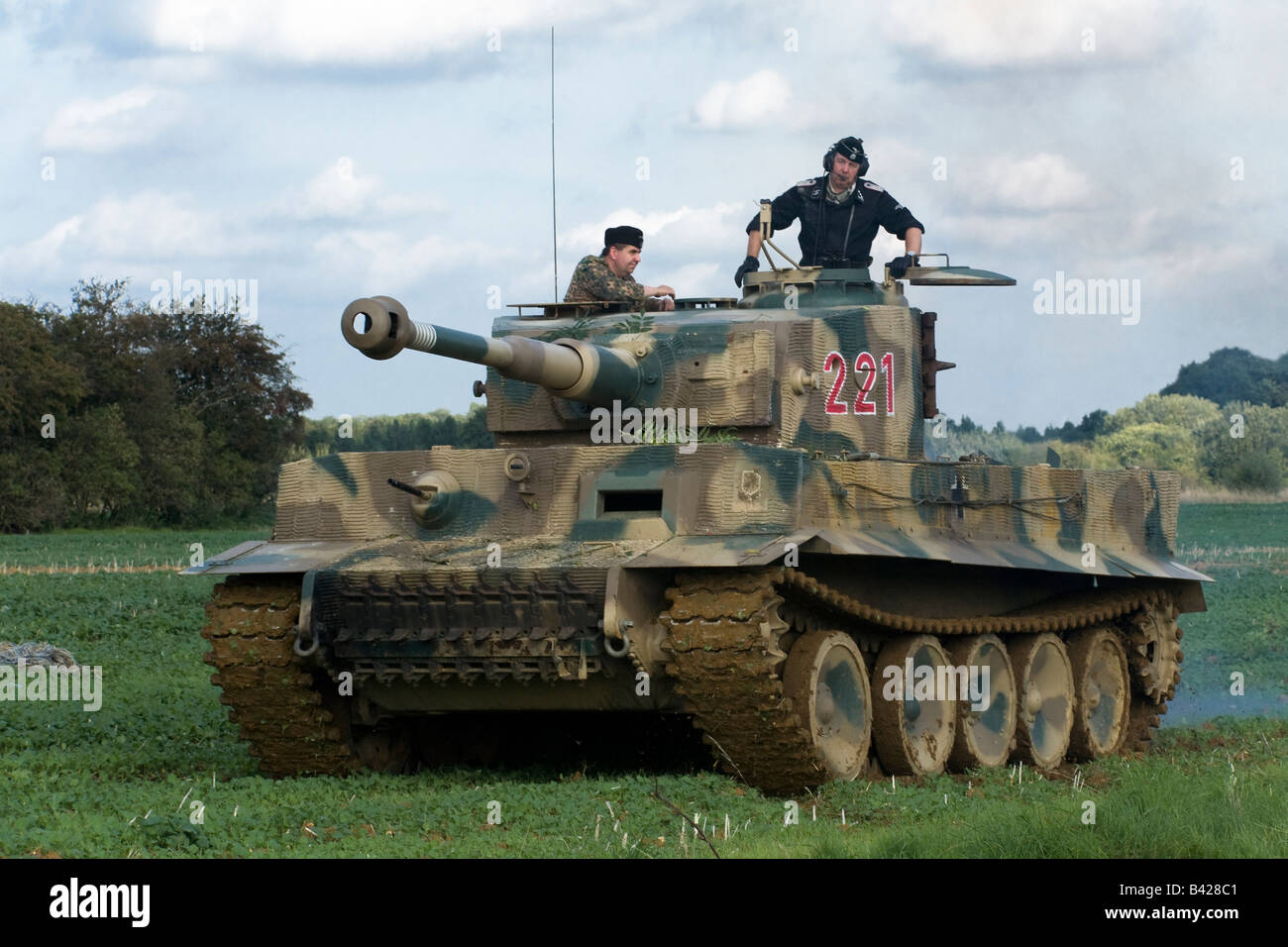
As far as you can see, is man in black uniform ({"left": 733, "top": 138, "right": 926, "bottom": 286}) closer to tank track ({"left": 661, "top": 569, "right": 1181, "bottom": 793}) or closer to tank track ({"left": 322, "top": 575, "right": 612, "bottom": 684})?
tank track ({"left": 661, "top": 569, "right": 1181, "bottom": 793})

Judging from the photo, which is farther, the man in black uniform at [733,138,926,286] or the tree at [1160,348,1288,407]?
the tree at [1160,348,1288,407]

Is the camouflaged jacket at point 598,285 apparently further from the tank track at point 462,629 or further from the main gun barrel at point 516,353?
the tank track at point 462,629

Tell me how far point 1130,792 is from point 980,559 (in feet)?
9.65

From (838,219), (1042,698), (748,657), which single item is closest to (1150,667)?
(1042,698)

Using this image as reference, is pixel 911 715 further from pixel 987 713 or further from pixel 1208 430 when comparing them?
pixel 1208 430

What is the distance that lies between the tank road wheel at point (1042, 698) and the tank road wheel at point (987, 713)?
0.12 m

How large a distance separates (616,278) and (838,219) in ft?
7.76

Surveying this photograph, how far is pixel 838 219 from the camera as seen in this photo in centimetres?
1566

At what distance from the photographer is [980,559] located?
1299 centimetres

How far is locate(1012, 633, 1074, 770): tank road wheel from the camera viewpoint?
47.3ft

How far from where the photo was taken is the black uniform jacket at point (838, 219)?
15.6m

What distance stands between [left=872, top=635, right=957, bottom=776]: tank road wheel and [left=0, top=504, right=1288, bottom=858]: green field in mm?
367

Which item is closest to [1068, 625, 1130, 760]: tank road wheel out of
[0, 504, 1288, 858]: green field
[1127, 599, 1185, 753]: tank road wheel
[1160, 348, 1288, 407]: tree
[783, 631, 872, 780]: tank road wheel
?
[1127, 599, 1185, 753]: tank road wheel
